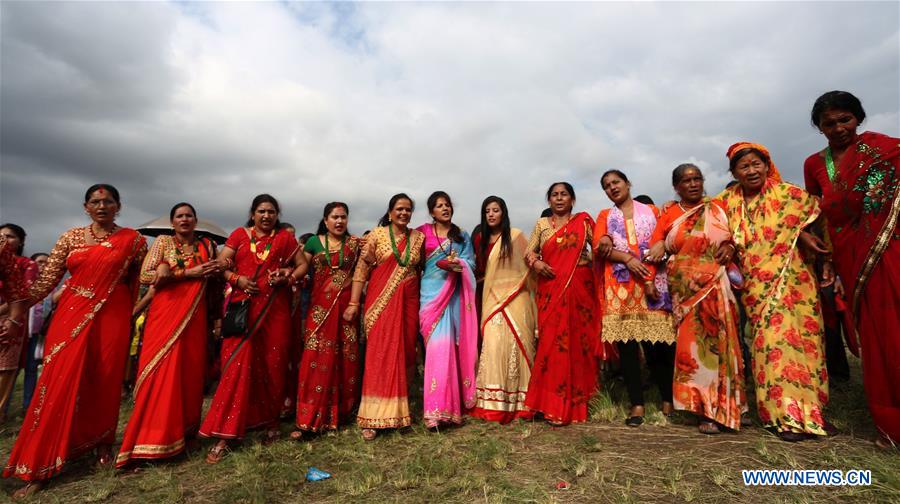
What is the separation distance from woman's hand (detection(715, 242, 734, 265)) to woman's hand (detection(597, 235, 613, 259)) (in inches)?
32.1

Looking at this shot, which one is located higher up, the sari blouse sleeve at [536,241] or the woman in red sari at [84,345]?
the sari blouse sleeve at [536,241]

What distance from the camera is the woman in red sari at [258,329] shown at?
12.5 ft

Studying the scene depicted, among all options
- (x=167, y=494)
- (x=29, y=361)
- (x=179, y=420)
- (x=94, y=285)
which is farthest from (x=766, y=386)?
(x=29, y=361)

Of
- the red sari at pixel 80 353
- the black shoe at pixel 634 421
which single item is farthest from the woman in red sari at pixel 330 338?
the black shoe at pixel 634 421

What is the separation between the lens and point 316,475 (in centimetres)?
327

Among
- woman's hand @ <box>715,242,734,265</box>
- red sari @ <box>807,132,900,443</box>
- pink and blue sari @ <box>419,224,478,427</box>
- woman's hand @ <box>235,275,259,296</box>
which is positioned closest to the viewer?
A: red sari @ <box>807,132,900,443</box>

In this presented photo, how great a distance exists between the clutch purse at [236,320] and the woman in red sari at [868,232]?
455 centimetres

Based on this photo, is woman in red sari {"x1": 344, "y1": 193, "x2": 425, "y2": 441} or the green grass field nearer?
the green grass field

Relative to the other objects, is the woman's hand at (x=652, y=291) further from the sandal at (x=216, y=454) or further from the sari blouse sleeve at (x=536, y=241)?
the sandal at (x=216, y=454)

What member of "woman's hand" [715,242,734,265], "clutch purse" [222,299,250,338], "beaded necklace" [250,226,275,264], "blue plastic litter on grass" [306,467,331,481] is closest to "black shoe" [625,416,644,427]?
"woman's hand" [715,242,734,265]

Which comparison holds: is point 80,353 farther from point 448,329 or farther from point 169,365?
point 448,329

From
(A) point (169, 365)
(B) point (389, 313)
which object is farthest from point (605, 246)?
(A) point (169, 365)

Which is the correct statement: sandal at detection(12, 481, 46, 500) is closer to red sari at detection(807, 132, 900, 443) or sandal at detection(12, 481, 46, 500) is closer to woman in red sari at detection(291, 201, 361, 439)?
woman in red sari at detection(291, 201, 361, 439)

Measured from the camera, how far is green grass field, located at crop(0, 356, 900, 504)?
263cm
